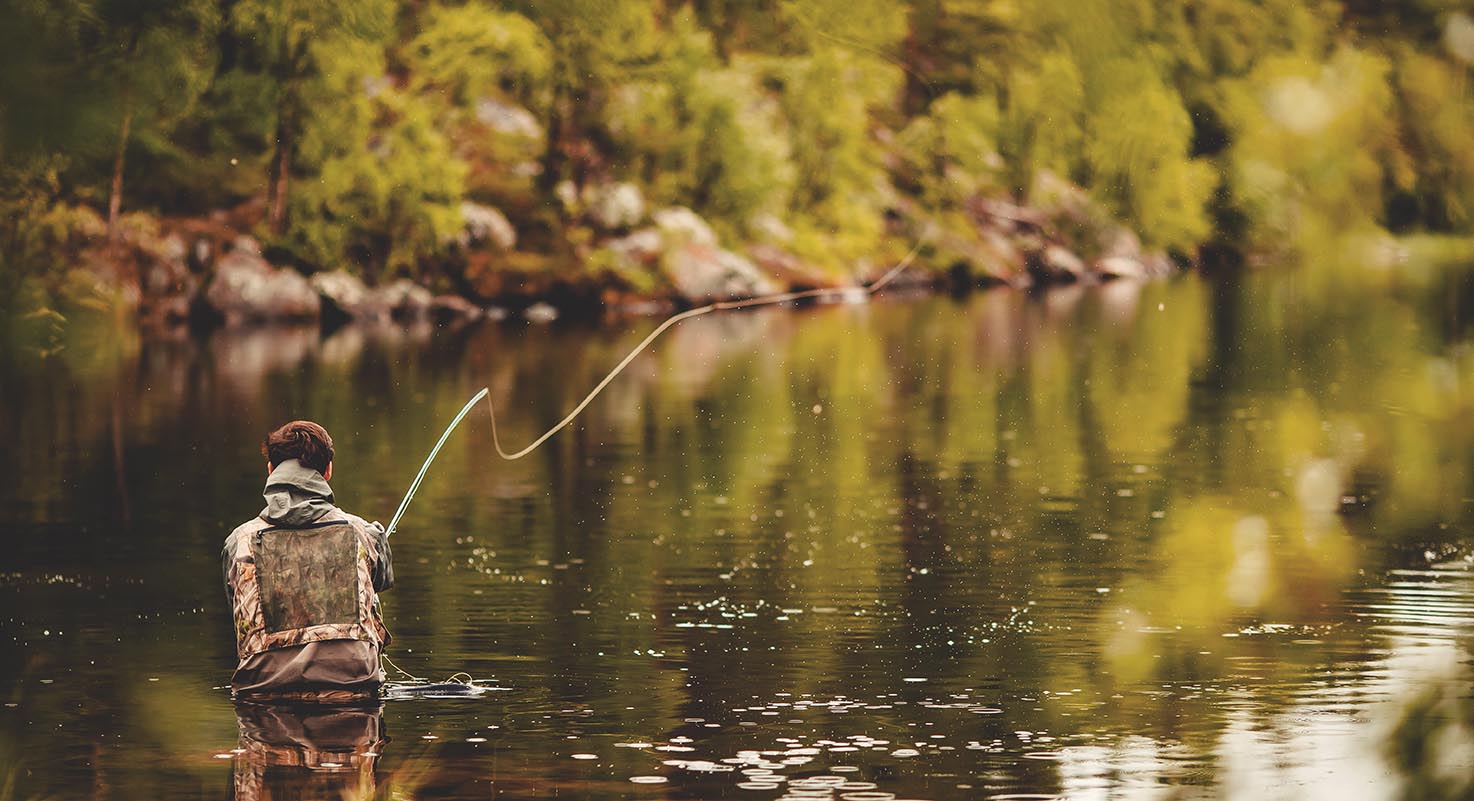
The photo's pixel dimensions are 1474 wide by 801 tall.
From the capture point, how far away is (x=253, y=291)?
46.9 m

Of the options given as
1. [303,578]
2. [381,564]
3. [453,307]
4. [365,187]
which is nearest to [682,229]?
[453,307]

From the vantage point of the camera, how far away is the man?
1046 cm

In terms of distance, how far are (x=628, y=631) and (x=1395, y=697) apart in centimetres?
409

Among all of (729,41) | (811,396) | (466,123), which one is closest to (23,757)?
(811,396)

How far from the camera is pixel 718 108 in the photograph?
5631cm

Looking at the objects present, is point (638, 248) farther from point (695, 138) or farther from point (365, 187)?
point (365, 187)

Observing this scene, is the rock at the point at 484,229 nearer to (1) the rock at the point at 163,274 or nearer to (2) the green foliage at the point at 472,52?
(2) the green foliage at the point at 472,52

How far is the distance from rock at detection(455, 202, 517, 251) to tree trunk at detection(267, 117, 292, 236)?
3.47 meters

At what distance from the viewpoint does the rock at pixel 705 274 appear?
52.2 meters

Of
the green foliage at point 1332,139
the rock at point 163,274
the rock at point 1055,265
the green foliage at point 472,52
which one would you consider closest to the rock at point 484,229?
the green foliage at point 472,52

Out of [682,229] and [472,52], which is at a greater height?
[472,52]

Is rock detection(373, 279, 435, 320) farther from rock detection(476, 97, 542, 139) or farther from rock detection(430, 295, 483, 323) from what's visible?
rock detection(476, 97, 542, 139)

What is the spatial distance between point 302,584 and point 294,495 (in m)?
0.37

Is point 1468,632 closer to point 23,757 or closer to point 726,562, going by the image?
point 726,562
